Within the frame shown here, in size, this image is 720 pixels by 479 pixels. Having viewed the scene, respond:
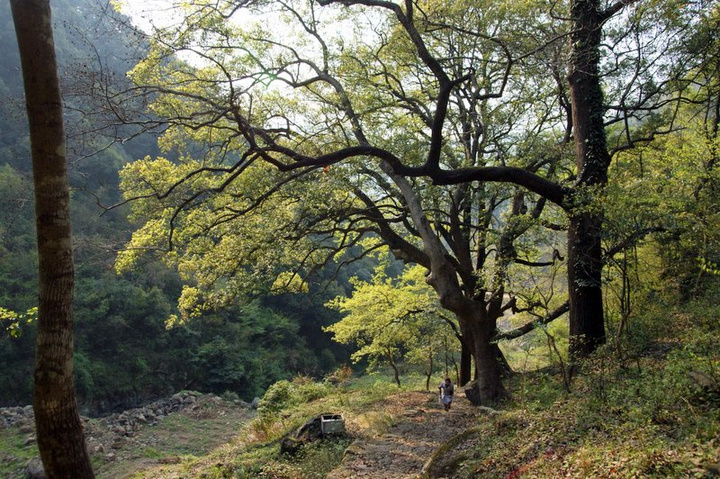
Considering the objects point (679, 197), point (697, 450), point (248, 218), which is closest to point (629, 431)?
point (697, 450)

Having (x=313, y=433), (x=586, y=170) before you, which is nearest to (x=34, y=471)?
(x=313, y=433)

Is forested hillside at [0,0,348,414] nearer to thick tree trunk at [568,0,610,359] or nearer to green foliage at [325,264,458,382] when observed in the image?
→ green foliage at [325,264,458,382]

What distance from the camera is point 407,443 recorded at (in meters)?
8.30

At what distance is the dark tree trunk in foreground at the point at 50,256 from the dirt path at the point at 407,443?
3813mm

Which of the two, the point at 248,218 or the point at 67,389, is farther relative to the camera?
the point at 248,218

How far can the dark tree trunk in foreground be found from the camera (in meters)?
3.59

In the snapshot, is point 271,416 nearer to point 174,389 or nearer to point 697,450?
point 697,450

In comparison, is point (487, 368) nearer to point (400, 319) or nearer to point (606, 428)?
point (400, 319)

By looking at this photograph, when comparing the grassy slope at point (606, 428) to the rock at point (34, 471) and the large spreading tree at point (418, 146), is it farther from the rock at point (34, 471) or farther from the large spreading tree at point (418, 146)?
the rock at point (34, 471)

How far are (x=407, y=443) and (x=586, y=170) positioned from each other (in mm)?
5582

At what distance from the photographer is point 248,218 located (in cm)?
973

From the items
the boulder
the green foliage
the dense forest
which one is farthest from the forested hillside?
the boulder

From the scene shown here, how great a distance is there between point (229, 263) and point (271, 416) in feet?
16.1

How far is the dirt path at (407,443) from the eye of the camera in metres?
6.70
